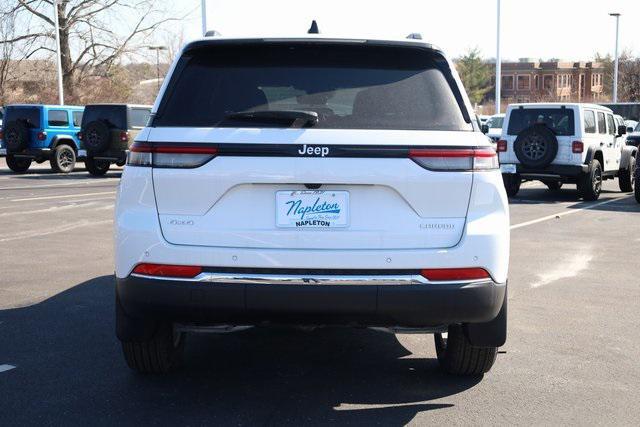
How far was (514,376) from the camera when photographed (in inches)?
189

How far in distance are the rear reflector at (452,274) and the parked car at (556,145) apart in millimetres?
12194

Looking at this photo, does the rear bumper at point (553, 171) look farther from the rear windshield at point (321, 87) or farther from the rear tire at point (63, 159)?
the rear tire at point (63, 159)

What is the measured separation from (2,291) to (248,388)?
11.8ft

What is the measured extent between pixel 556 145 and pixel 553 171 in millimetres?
540

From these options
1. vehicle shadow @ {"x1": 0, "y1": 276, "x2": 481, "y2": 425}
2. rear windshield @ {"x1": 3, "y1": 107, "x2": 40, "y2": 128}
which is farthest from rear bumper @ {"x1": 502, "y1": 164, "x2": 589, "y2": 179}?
rear windshield @ {"x1": 3, "y1": 107, "x2": 40, "y2": 128}

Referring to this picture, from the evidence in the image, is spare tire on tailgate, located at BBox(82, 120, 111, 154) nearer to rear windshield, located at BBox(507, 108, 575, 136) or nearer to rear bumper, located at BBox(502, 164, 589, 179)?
rear windshield, located at BBox(507, 108, 575, 136)

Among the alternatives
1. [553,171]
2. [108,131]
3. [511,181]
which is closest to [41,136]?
[108,131]

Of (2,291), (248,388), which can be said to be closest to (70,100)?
(2,291)

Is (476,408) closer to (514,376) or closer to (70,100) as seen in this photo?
(514,376)

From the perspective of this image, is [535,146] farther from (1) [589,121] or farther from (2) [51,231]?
(2) [51,231]

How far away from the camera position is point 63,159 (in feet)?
78.2

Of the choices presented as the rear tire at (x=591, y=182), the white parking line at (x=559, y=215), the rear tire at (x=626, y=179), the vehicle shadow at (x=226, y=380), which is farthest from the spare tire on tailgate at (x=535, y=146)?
the vehicle shadow at (x=226, y=380)

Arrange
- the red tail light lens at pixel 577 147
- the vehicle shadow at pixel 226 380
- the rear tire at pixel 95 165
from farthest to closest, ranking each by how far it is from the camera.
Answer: the rear tire at pixel 95 165 < the red tail light lens at pixel 577 147 < the vehicle shadow at pixel 226 380

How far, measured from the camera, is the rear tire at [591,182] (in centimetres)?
1581
